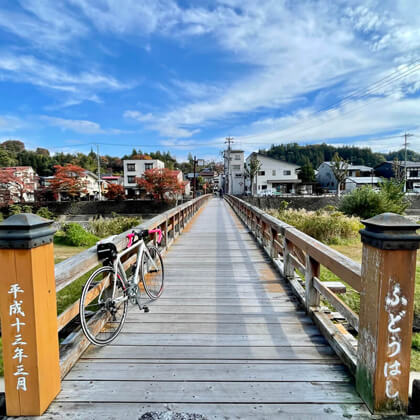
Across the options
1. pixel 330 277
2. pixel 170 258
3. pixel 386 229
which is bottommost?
pixel 330 277

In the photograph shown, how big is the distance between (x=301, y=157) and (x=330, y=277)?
90999 mm

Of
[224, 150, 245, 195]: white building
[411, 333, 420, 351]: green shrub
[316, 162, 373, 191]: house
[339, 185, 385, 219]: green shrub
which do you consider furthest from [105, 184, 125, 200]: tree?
[316, 162, 373, 191]: house

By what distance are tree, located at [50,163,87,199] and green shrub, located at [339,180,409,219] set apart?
98.4 ft

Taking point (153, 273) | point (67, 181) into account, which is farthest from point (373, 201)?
point (67, 181)

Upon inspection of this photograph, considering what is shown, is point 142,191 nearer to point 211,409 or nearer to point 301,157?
point 211,409

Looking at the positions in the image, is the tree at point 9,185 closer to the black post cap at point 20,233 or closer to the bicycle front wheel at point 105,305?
the bicycle front wheel at point 105,305

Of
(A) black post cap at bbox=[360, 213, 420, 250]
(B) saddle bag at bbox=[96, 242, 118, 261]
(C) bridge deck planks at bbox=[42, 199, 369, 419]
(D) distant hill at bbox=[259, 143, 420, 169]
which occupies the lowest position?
(C) bridge deck planks at bbox=[42, 199, 369, 419]

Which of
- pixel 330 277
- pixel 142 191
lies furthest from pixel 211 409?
pixel 142 191

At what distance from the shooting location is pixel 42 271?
163cm

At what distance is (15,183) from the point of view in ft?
93.4

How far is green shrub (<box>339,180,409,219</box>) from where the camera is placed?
1634 cm

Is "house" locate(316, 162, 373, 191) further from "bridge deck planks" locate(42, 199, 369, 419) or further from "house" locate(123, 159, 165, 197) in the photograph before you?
"bridge deck planks" locate(42, 199, 369, 419)

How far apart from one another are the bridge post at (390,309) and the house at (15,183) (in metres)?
32.7

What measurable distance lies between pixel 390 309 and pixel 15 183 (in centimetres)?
3397
